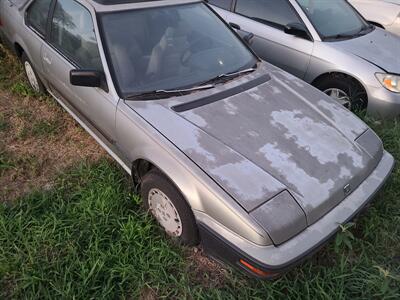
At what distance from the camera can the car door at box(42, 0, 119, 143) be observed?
2.77 metres

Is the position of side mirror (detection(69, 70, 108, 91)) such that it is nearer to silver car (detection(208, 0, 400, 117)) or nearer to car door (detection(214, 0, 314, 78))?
silver car (detection(208, 0, 400, 117))

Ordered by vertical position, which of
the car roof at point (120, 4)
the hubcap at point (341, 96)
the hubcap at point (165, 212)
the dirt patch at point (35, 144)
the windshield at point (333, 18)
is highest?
the car roof at point (120, 4)

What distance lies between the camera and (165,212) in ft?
8.29

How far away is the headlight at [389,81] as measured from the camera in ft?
12.6

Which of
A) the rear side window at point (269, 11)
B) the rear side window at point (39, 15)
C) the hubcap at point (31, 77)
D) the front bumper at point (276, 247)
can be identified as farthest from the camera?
the rear side window at point (269, 11)

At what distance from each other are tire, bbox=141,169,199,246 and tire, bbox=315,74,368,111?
2.54m

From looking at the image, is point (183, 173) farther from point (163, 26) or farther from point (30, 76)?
point (30, 76)

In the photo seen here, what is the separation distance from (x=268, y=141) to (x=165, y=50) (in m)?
1.09

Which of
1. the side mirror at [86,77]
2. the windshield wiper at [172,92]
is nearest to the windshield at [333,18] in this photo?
the windshield wiper at [172,92]

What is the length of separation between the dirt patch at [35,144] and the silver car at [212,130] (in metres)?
0.39

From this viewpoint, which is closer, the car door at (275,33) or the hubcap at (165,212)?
the hubcap at (165,212)

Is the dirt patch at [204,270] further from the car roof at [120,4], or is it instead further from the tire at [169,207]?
the car roof at [120,4]

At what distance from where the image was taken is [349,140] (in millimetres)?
2629

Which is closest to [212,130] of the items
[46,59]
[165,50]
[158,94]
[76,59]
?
[158,94]
